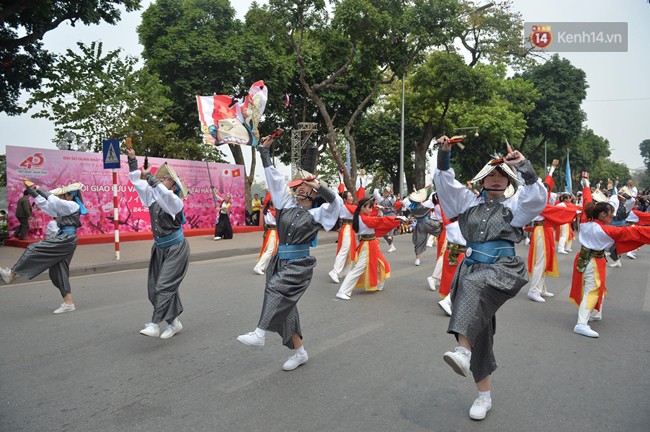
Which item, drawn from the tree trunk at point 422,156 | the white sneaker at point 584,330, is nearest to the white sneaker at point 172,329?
the white sneaker at point 584,330

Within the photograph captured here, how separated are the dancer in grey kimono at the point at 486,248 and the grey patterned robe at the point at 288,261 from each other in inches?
47.0

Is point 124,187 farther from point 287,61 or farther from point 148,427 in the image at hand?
point 148,427

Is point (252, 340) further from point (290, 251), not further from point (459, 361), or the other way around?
point (459, 361)

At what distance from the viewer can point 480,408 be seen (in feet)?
11.3

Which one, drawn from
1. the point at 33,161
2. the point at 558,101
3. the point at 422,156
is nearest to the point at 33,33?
the point at 33,161

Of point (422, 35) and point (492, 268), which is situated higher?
point (422, 35)

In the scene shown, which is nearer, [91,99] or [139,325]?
[139,325]

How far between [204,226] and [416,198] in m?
12.8

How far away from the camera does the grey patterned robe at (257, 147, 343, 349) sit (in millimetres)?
4152

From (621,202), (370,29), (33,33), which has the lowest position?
(621,202)

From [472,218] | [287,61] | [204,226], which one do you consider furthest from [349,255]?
[287,61]

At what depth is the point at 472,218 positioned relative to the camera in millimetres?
3582

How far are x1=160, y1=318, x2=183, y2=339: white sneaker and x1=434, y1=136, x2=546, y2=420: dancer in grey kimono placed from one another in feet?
10.6

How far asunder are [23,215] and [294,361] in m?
11.7
